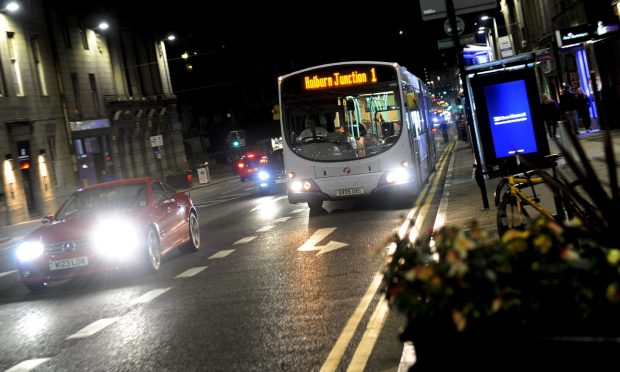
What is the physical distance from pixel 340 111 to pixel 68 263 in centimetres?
803

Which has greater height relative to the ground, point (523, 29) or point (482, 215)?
point (523, 29)

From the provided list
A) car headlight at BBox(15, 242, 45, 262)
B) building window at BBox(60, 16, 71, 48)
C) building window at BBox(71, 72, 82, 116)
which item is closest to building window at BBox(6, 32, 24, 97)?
building window at BBox(60, 16, 71, 48)

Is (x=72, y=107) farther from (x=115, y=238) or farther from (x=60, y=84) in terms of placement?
(x=115, y=238)

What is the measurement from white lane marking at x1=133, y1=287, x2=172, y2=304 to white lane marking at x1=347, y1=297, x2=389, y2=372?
3223mm

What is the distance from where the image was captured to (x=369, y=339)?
22.0ft

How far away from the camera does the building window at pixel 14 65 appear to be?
39.9 metres

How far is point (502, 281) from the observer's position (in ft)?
9.70

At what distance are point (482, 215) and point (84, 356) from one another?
7535 mm

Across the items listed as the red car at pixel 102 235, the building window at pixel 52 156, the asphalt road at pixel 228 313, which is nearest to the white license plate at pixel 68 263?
the red car at pixel 102 235

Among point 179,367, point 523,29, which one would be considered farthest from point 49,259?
point 523,29

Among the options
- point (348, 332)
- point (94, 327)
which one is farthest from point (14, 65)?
point (348, 332)

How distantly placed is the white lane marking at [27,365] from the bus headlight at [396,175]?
430 inches

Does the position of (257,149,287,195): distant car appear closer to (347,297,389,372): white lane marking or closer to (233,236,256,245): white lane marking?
(233,236,256,245): white lane marking

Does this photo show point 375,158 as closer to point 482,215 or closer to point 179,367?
point 482,215
